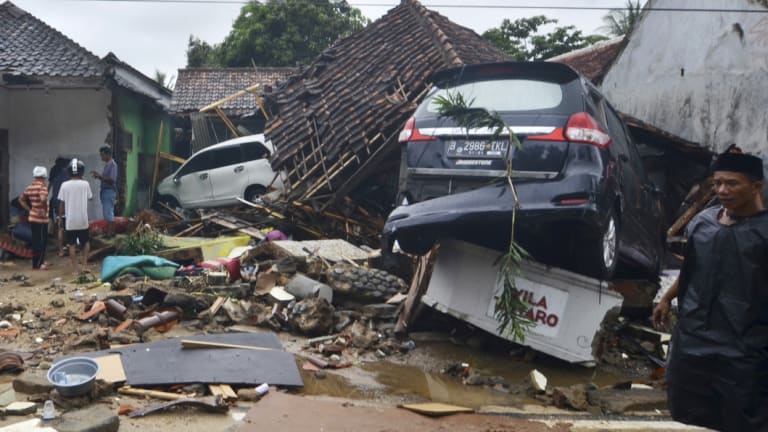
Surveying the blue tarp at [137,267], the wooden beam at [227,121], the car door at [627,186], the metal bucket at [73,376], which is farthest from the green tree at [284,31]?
the metal bucket at [73,376]

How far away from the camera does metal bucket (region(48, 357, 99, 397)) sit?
13.1ft

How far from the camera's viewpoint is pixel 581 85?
5.07m

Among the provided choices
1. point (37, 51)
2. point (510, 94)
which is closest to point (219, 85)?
point (37, 51)

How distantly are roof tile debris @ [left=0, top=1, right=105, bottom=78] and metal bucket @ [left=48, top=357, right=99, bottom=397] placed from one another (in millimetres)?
9445

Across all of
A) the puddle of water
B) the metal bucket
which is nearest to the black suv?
the puddle of water

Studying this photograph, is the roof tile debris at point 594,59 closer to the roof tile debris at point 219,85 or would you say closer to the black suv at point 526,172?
the roof tile debris at point 219,85

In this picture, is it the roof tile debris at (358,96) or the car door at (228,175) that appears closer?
the roof tile debris at (358,96)

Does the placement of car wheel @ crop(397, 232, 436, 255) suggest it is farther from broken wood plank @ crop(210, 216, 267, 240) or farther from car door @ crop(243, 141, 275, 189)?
car door @ crop(243, 141, 275, 189)

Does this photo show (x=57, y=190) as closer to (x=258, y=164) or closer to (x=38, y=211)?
(x=38, y=211)

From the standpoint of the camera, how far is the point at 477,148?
16.8ft

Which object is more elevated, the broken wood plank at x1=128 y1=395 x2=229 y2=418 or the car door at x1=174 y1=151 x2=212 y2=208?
the car door at x1=174 y1=151 x2=212 y2=208

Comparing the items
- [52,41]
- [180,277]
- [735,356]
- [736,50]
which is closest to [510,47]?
[736,50]

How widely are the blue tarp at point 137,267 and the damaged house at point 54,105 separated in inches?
209

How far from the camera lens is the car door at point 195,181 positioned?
14.6 m
